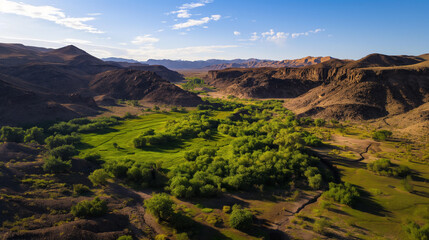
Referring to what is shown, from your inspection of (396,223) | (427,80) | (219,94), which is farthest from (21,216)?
(219,94)

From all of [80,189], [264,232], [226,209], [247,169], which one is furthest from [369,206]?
[80,189]

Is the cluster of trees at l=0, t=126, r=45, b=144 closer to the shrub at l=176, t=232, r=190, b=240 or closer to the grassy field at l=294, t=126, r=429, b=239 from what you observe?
the shrub at l=176, t=232, r=190, b=240

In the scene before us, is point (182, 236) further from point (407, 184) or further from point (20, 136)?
point (20, 136)

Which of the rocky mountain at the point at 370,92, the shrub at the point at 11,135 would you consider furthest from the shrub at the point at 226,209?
the rocky mountain at the point at 370,92

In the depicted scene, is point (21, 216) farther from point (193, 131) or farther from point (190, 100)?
point (190, 100)

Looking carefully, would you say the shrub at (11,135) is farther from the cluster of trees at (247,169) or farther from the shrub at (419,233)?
Result: the shrub at (419,233)
